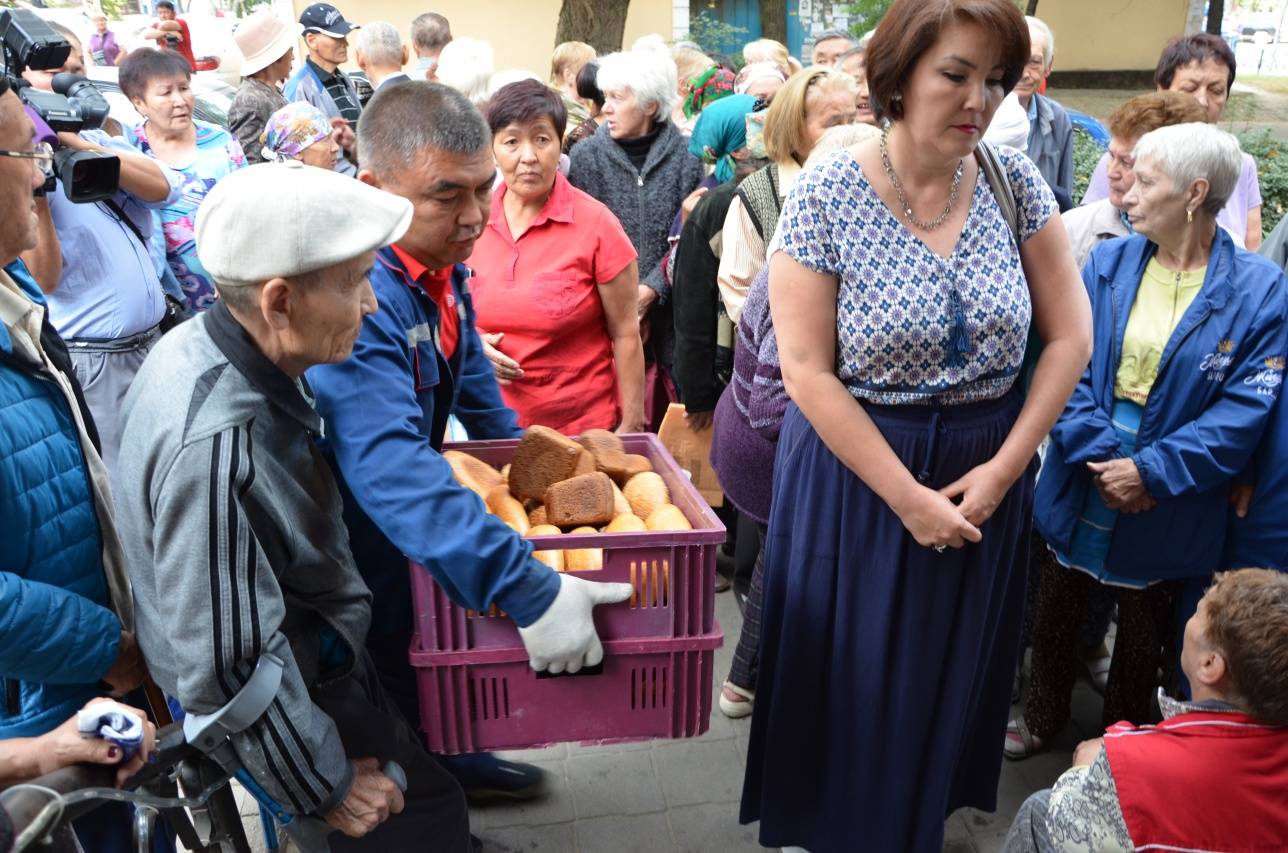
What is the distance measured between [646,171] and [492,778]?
286cm

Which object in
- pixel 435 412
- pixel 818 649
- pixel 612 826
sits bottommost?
pixel 612 826

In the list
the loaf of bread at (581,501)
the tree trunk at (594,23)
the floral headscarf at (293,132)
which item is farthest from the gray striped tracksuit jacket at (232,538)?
the tree trunk at (594,23)

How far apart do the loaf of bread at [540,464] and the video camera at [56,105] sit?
1.31 metres

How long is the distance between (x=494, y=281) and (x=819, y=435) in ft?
5.38

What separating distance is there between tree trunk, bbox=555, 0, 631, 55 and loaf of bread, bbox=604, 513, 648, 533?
41.1ft

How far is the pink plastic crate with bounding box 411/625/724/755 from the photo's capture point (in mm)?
2037

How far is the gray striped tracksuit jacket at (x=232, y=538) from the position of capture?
62.9 inches

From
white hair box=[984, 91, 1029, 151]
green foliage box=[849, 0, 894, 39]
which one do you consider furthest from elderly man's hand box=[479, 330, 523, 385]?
green foliage box=[849, 0, 894, 39]

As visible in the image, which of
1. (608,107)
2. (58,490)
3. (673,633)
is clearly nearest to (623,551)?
(673,633)

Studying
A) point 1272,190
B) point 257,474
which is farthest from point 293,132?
point 1272,190

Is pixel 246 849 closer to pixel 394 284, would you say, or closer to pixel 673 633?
pixel 673 633

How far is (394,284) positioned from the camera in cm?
210

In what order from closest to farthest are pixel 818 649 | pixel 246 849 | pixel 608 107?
1. pixel 246 849
2. pixel 818 649
3. pixel 608 107

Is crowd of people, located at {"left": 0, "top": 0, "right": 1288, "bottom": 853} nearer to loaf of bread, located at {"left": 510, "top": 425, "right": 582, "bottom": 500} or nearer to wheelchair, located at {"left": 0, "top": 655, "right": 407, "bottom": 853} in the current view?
wheelchair, located at {"left": 0, "top": 655, "right": 407, "bottom": 853}
